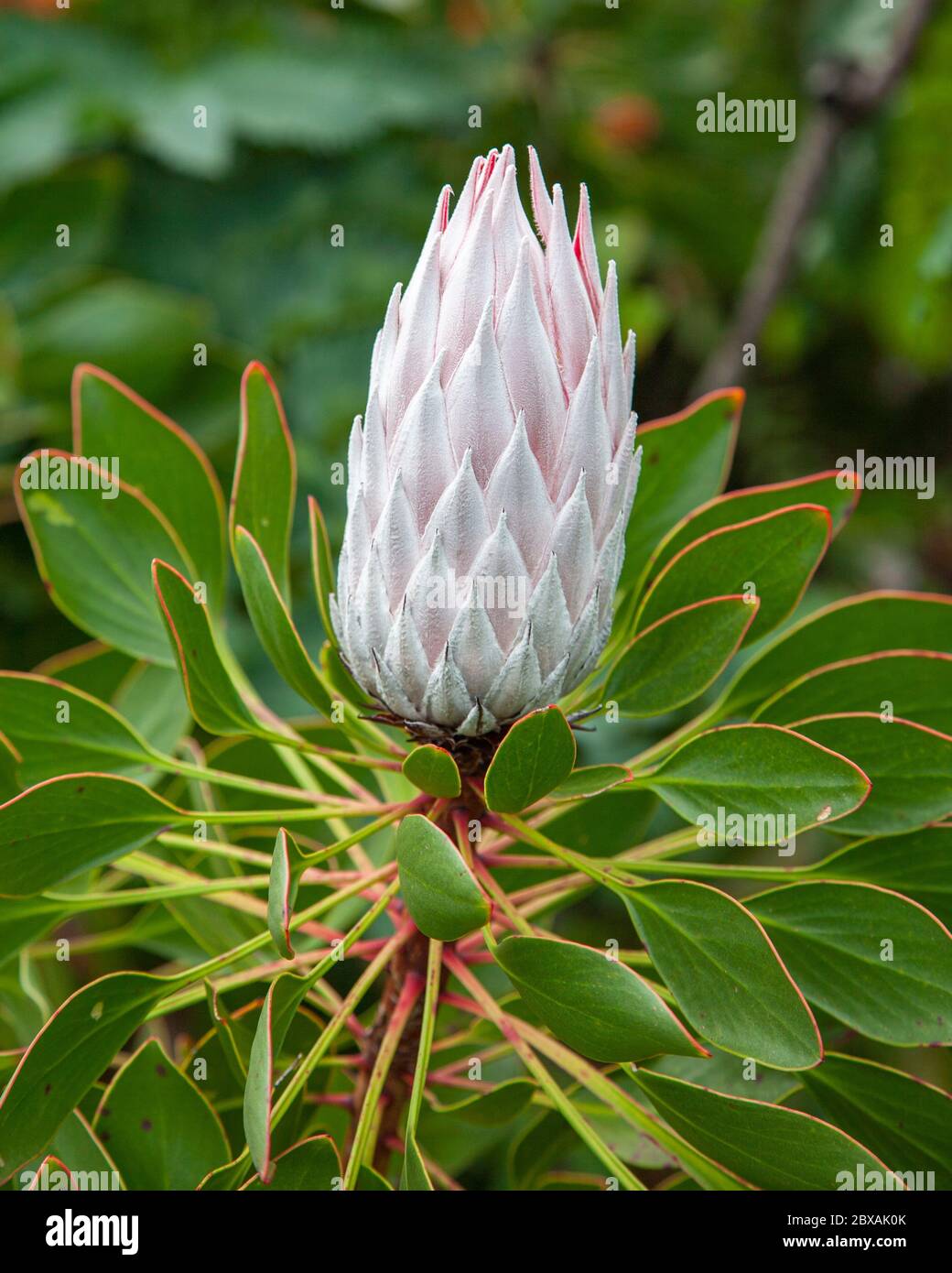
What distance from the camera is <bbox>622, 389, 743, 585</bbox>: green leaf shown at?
0.76 metres

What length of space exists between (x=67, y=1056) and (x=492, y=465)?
378mm

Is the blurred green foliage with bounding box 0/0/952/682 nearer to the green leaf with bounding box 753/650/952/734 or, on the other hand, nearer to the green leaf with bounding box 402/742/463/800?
the green leaf with bounding box 753/650/952/734

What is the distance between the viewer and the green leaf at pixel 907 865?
0.64 m

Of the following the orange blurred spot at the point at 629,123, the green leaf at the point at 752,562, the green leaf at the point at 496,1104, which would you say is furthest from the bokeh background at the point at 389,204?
the green leaf at the point at 752,562

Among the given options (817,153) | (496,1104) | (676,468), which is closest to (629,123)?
(817,153)

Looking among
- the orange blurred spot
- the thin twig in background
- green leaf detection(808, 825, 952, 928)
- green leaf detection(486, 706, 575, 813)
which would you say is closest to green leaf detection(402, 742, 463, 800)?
green leaf detection(486, 706, 575, 813)

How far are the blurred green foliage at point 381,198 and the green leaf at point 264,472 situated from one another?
2.49 ft

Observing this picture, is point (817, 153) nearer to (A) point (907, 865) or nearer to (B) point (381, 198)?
(B) point (381, 198)

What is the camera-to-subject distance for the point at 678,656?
64cm

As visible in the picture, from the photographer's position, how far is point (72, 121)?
159 cm

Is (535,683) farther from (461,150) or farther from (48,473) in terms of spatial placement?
(461,150)

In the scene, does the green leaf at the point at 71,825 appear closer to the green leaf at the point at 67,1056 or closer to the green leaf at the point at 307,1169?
the green leaf at the point at 67,1056

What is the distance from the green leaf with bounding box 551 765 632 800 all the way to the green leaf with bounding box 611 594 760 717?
0.05 m
